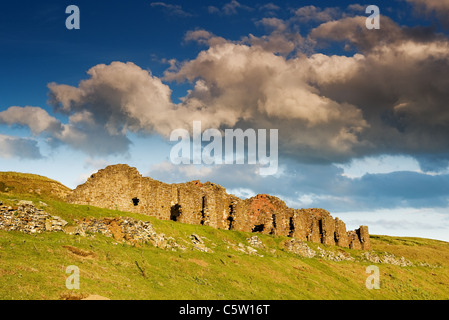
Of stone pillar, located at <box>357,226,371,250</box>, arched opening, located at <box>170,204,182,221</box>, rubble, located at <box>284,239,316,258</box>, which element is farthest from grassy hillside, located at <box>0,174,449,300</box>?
stone pillar, located at <box>357,226,371,250</box>

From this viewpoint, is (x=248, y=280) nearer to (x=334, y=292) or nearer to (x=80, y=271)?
(x=334, y=292)

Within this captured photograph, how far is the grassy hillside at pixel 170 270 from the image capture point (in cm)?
2123

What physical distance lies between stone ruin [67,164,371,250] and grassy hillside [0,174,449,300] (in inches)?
225

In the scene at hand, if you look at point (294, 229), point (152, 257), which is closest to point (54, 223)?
point (152, 257)

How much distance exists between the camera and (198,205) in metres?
55.0

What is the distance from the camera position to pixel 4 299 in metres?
17.4

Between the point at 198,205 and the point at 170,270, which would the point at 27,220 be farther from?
the point at 198,205

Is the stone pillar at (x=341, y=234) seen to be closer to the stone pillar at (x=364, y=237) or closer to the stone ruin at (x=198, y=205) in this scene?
the stone ruin at (x=198, y=205)

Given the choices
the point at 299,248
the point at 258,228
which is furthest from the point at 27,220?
the point at 258,228

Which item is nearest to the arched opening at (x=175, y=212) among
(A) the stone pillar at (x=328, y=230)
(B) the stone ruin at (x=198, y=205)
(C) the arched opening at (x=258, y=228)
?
(B) the stone ruin at (x=198, y=205)

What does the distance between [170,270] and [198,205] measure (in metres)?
25.9

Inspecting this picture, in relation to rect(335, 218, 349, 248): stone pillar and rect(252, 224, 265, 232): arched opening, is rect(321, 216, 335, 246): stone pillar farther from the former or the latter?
rect(252, 224, 265, 232): arched opening

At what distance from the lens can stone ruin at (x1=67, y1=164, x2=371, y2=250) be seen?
46844 millimetres
